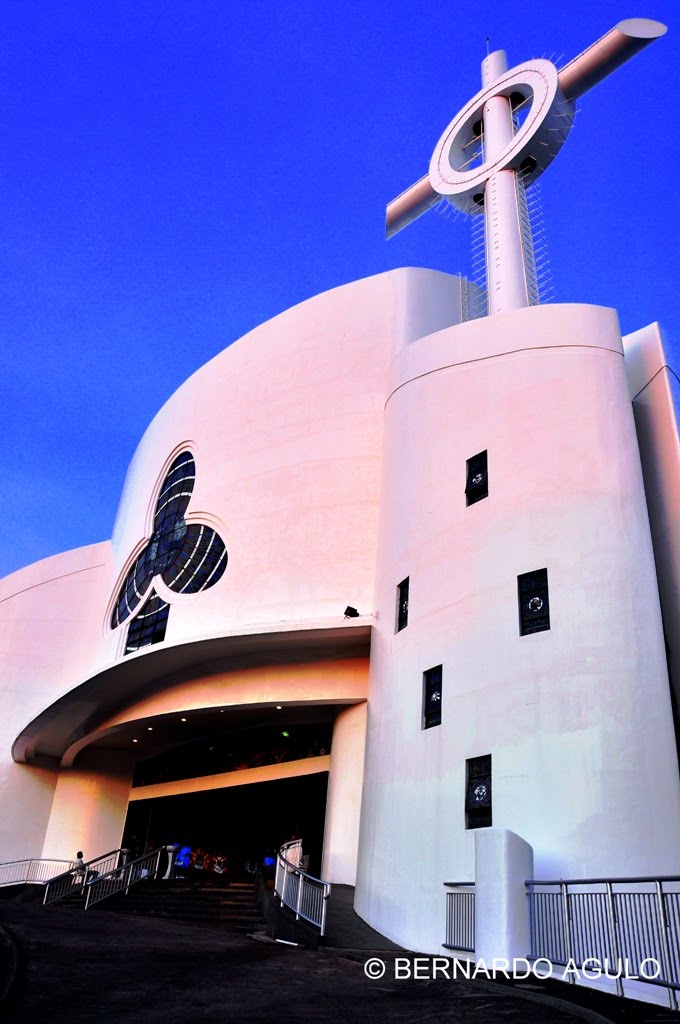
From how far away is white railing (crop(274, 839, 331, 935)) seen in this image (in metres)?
13.2

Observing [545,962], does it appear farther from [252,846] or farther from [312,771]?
[252,846]

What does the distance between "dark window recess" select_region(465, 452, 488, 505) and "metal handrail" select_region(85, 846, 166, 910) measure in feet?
40.6

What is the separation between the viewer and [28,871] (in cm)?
2789

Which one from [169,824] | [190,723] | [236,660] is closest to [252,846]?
[169,824]

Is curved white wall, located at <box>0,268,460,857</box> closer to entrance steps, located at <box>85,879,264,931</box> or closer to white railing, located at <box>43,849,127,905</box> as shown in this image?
white railing, located at <box>43,849,127,905</box>

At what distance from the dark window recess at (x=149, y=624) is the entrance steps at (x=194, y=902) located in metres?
6.62

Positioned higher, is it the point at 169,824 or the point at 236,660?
the point at 236,660

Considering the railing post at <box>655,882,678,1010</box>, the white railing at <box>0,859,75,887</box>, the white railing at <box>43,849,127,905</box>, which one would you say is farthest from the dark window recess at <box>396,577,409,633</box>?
the white railing at <box>0,859,75,887</box>

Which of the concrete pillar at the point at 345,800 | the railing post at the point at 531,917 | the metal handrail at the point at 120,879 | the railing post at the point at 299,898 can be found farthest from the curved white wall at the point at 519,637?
the metal handrail at the point at 120,879

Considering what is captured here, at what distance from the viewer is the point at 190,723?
81.3 ft

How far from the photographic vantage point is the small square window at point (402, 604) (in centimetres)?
1662

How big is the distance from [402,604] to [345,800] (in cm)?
514

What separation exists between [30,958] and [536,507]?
9.78 meters

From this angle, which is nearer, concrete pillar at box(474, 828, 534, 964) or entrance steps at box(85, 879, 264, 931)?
concrete pillar at box(474, 828, 534, 964)
